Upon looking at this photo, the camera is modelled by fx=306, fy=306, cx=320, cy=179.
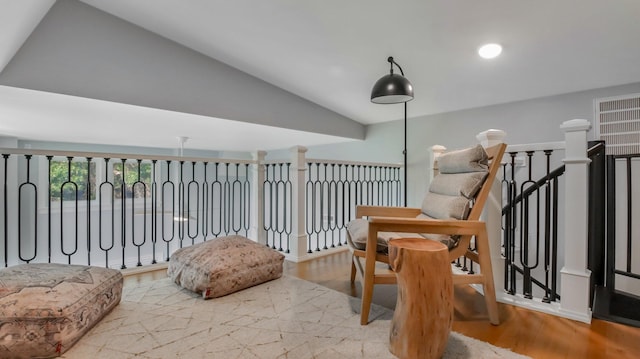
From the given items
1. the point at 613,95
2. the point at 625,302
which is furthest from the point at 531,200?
the point at 625,302

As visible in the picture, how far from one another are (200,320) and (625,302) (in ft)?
8.95

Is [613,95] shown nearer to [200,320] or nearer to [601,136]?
[601,136]

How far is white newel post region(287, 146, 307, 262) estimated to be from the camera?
3.19 metres

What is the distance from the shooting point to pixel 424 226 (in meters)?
1.58

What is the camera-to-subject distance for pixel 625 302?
2031 millimetres

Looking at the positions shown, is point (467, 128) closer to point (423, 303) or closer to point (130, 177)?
point (423, 303)

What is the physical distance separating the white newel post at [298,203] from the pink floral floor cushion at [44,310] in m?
1.76

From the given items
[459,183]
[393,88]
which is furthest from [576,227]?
[393,88]

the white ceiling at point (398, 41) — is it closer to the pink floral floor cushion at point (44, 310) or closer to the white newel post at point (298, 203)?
the white newel post at point (298, 203)

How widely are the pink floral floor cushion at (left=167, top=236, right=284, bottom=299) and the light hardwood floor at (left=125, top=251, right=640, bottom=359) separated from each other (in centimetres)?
67

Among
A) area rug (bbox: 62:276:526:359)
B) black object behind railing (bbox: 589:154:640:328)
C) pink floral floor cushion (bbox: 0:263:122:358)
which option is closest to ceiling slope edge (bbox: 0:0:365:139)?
pink floral floor cushion (bbox: 0:263:122:358)

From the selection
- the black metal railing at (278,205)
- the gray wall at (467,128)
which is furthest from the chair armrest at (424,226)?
the gray wall at (467,128)

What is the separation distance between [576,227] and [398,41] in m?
2.01

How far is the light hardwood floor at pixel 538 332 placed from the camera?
145cm
